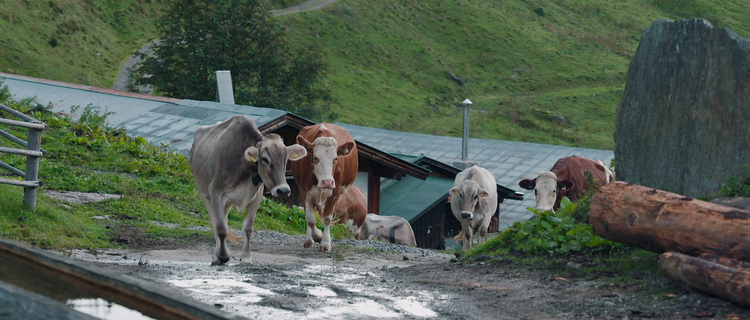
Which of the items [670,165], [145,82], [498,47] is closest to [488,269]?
[670,165]

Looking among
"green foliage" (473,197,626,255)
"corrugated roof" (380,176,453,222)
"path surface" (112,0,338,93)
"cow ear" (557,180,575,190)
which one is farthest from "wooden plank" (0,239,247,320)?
"path surface" (112,0,338,93)

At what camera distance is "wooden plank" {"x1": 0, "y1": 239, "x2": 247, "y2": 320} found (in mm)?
5160

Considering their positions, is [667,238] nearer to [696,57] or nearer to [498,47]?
[696,57]

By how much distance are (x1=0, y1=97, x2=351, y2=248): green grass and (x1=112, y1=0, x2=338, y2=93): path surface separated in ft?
85.6

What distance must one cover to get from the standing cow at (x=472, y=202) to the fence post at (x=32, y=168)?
8676 mm

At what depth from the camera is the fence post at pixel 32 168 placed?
10.8 meters

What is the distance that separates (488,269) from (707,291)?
2.98 m

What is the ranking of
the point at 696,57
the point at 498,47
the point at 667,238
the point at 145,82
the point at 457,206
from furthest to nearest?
the point at 498,47 → the point at 145,82 → the point at 457,206 → the point at 696,57 → the point at 667,238

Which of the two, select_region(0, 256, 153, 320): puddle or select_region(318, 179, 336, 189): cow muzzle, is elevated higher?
select_region(0, 256, 153, 320): puddle

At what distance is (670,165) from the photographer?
10156 millimetres

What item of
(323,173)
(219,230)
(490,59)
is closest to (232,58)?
(490,59)

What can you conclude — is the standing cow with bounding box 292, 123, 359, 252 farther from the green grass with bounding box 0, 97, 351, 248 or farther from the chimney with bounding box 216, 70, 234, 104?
the chimney with bounding box 216, 70, 234, 104

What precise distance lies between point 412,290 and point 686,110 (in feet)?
14.1

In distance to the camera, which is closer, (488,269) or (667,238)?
(667,238)
